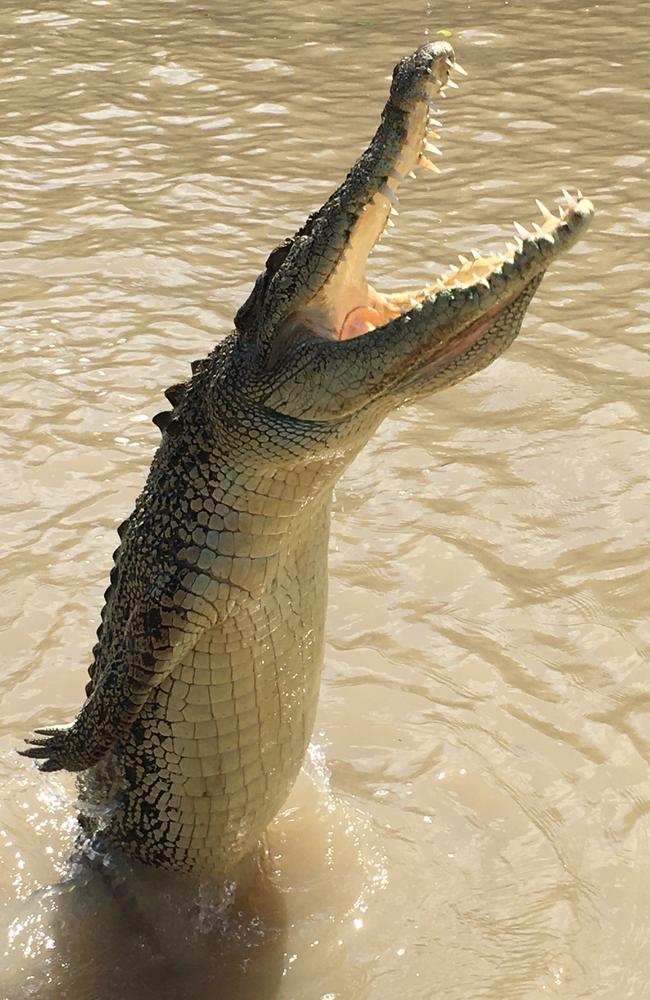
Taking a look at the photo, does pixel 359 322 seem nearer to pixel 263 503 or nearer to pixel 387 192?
pixel 387 192

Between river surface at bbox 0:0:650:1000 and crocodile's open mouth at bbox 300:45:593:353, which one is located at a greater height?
crocodile's open mouth at bbox 300:45:593:353

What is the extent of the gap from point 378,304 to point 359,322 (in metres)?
0.06

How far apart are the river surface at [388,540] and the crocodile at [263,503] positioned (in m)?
0.37

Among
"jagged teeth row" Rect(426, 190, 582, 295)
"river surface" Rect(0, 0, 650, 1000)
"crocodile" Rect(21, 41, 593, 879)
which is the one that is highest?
"jagged teeth row" Rect(426, 190, 582, 295)

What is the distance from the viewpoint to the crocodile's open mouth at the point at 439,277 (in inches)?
109

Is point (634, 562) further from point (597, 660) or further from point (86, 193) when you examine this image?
point (86, 193)

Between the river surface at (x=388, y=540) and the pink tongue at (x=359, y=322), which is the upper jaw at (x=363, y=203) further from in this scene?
the river surface at (x=388, y=540)

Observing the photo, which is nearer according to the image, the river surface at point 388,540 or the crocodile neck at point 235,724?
the crocodile neck at point 235,724

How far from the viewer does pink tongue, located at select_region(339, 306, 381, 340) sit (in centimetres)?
320

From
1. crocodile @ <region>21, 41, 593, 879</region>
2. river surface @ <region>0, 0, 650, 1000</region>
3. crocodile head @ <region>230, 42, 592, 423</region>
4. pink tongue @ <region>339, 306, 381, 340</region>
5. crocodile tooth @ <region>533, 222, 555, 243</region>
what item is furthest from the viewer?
river surface @ <region>0, 0, 650, 1000</region>

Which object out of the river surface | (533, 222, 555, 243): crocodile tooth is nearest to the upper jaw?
(533, 222, 555, 243): crocodile tooth

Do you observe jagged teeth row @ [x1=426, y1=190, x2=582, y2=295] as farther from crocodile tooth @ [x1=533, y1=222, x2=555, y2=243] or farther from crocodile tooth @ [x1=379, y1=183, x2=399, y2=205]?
crocodile tooth @ [x1=379, y1=183, x2=399, y2=205]

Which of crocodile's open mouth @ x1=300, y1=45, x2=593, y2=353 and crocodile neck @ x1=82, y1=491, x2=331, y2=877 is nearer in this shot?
crocodile's open mouth @ x1=300, y1=45, x2=593, y2=353

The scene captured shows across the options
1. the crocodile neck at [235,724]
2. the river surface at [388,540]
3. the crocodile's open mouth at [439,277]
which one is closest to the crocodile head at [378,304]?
the crocodile's open mouth at [439,277]
